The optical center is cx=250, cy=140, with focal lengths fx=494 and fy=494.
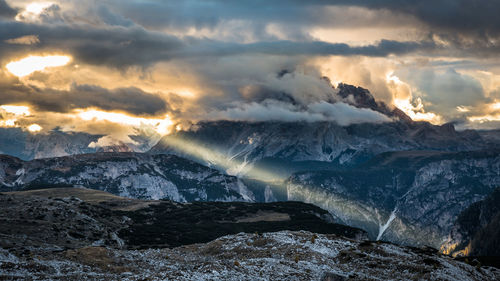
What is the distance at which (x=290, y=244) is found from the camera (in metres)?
111

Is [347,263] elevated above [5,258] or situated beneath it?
situated beneath

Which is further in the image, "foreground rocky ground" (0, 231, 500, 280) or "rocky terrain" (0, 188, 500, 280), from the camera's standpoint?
"rocky terrain" (0, 188, 500, 280)

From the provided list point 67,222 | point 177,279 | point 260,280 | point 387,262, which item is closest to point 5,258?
point 177,279

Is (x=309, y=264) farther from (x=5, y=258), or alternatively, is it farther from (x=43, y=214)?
→ (x=43, y=214)

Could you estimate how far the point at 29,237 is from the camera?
147 meters

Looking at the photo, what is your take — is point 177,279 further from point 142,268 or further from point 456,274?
point 456,274

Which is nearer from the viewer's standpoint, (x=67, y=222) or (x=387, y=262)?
(x=387, y=262)

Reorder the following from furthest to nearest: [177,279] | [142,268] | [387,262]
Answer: [387,262] → [142,268] → [177,279]

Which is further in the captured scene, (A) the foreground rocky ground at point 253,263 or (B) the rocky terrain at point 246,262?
(B) the rocky terrain at point 246,262

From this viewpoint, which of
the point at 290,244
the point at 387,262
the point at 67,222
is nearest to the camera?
the point at 387,262

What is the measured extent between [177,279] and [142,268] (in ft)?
61.1

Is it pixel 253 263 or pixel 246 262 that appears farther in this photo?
pixel 246 262

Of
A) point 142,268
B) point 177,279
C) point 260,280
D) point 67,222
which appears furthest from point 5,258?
point 67,222

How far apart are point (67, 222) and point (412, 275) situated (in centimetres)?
13817
